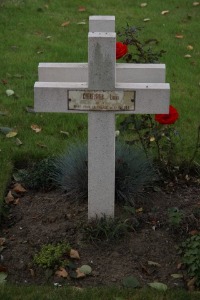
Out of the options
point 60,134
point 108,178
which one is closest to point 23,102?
point 60,134

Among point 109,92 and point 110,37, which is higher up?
point 110,37

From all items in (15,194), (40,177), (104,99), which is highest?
(104,99)

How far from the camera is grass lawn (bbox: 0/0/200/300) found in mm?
6340

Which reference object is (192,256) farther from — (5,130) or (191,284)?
(5,130)

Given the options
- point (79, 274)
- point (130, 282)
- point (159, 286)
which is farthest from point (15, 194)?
point (159, 286)

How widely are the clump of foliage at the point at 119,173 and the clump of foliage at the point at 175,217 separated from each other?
368mm

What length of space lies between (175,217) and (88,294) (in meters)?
0.94

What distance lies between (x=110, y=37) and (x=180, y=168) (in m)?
1.73

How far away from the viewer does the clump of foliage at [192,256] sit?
4383 mm

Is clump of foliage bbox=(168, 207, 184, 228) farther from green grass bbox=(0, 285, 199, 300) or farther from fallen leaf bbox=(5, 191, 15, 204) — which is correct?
fallen leaf bbox=(5, 191, 15, 204)

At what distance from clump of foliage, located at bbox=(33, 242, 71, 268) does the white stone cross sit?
0.38 metres

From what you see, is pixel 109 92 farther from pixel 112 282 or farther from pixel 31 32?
pixel 31 32

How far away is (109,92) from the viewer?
4594 millimetres

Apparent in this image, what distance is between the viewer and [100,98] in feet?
15.2
